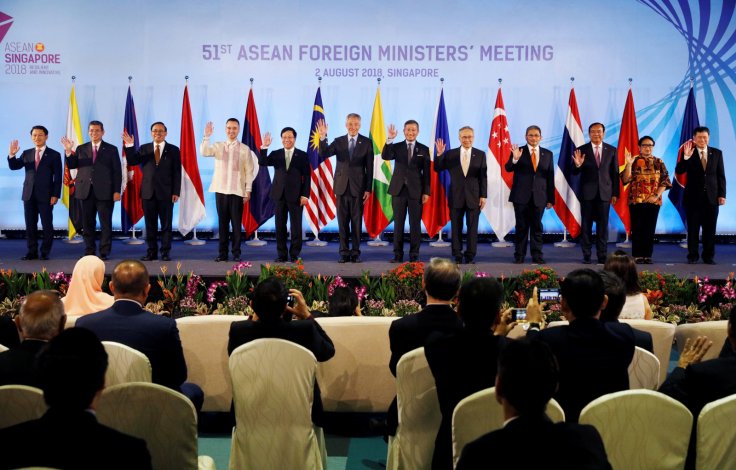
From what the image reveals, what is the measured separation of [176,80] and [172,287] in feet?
15.5

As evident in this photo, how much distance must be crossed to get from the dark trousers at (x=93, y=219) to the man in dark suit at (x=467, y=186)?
140 inches

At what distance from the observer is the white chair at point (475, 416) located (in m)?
2.38

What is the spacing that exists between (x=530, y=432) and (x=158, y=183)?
7032 mm

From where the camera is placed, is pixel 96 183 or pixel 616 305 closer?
pixel 616 305

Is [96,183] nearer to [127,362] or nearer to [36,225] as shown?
[36,225]

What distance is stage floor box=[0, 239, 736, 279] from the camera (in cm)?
743

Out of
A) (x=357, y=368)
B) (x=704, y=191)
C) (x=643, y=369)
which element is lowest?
(x=357, y=368)

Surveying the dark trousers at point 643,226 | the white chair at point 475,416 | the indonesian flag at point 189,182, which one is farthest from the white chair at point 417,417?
the indonesian flag at point 189,182

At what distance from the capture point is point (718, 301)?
6.41 meters

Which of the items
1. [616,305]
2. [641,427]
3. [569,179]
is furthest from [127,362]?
[569,179]

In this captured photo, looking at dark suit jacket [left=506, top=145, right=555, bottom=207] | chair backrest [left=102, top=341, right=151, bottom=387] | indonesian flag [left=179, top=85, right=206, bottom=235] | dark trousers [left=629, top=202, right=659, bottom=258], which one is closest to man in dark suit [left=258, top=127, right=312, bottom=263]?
indonesian flag [left=179, top=85, right=206, bottom=235]

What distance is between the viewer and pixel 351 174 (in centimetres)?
821

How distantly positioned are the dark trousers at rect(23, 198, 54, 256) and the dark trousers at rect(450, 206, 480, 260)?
4.17 metres

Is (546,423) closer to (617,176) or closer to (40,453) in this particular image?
(40,453)
